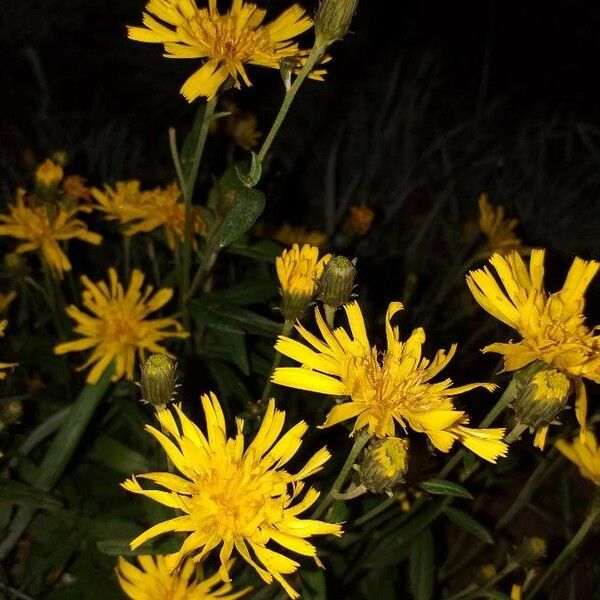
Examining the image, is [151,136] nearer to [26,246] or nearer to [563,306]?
[26,246]

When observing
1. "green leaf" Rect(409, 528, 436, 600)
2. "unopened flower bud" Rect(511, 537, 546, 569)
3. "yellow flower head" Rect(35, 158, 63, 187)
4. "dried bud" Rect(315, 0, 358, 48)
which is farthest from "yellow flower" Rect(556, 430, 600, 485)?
"yellow flower head" Rect(35, 158, 63, 187)

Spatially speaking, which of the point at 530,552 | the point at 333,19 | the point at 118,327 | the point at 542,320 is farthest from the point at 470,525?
the point at 333,19

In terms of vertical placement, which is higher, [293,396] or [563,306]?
[563,306]

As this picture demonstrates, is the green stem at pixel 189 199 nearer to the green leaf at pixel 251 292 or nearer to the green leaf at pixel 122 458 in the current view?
the green leaf at pixel 251 292

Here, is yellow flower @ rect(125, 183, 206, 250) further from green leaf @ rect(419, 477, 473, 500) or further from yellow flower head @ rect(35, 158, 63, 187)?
green leaf @ rect(419, 477, 473, 500)

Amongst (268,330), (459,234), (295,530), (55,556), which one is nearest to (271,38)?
(268,330)

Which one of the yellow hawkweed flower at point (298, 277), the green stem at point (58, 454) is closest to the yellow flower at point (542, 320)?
the yellow hawkweed flower at point (298, 277)
